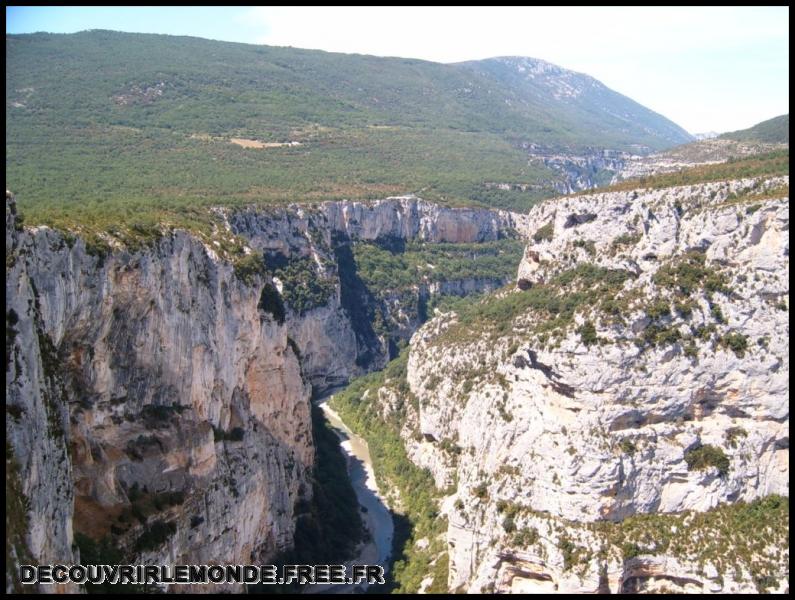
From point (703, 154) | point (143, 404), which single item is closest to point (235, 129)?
point (703, 154)

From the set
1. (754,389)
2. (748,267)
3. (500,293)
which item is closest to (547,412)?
(754,389)

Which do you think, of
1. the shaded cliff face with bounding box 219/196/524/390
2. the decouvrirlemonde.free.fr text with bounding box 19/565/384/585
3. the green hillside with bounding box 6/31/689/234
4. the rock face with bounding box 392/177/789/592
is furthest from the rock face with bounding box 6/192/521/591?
the shaded cliff face with bounding box 219/196/524/390

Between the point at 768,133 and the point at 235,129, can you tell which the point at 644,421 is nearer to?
the point at 768,133

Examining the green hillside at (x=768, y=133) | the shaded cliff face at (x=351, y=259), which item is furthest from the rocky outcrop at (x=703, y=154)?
the shaded cliff face at (x=351, y=259)

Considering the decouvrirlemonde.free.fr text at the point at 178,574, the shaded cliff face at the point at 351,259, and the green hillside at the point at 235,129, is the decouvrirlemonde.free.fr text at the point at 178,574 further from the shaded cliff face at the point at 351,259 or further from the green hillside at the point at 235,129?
the shaded cliff face at the point at 351,259

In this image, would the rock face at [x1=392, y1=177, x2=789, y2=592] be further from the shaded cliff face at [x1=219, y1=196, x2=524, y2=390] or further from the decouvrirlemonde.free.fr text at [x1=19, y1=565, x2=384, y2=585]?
the shaded cliff face at [x1=219, y1=196, x2=524, y2=390]

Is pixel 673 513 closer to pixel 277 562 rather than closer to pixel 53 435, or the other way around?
pixel 277 562
